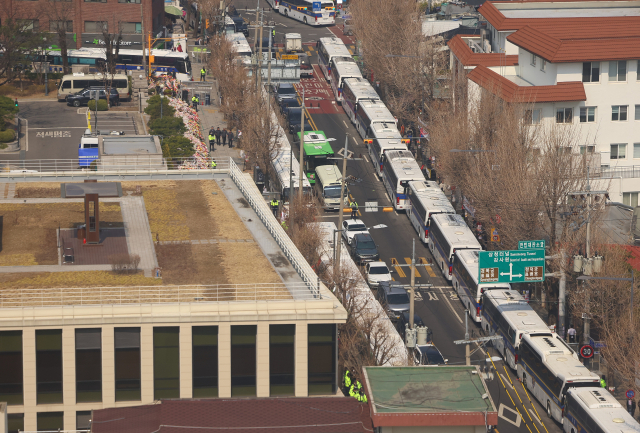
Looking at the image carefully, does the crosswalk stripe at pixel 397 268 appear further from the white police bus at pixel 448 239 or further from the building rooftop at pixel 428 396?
the building rooftop at pixel 428 396

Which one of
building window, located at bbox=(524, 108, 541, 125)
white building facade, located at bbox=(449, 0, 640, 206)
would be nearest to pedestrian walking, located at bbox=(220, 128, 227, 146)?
white building facade, located at bbox=(449, 0, 640, 206)

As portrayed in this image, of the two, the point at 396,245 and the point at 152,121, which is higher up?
the point at 152,121

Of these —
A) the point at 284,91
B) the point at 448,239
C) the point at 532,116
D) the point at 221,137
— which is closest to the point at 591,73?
the point at 532,116

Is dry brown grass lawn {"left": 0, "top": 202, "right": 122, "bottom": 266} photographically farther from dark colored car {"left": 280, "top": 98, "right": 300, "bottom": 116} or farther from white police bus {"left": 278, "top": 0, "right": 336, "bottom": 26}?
white police bus {"left": 278, "top": 0, "right": 336, "bottom": 26}

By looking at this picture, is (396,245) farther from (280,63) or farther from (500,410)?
A: (280,63)

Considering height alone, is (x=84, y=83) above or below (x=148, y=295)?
above

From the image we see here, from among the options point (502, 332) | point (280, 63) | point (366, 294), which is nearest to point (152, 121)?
point (280, 63)

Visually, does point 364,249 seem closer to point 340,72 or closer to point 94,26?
point 340,72
